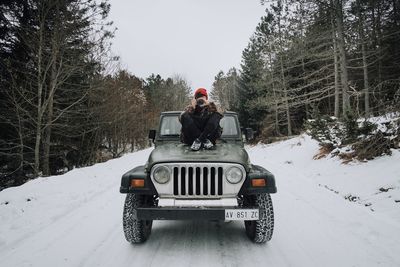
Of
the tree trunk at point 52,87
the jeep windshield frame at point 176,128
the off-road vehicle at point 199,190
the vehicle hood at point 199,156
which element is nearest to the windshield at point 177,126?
the jeep windshield frame at point 176,128

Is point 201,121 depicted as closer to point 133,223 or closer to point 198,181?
point 198,181

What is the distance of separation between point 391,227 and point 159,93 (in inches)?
1921

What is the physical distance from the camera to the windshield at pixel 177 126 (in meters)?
5.01

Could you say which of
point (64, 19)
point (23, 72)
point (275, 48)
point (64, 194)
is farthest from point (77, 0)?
point (275, 48)

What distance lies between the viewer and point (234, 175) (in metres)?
3.22

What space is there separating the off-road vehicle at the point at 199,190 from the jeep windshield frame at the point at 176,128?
4.76ft

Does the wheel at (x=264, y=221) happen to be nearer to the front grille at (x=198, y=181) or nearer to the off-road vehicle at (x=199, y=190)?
the off-road vehicle at (x=199, y=190)

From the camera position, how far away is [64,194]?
6.04 metres

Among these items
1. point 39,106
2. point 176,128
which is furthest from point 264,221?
point 39,106

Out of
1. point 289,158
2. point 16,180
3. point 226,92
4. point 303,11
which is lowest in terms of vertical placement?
point 16,180

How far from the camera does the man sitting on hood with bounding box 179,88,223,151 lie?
405cm

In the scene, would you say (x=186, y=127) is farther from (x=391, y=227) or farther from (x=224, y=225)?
(x=391, y=227)

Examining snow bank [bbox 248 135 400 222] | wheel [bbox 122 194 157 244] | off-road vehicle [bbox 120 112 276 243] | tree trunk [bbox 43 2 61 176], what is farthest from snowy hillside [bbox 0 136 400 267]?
tree trunk [bbox 43 2 61 176]

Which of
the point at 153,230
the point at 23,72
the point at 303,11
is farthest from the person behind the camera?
the point at 303,11
